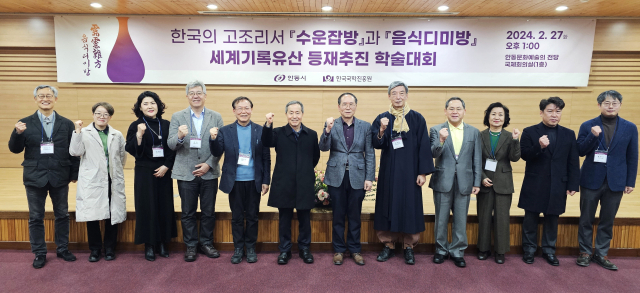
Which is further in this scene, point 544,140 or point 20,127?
point 544,140

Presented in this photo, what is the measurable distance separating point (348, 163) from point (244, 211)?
3.15 feet

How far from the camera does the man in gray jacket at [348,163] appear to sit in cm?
264

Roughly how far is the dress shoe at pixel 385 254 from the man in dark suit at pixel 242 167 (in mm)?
1038

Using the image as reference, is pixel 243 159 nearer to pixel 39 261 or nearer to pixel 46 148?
pixel 46 148

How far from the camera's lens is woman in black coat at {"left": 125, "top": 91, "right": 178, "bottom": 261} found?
2.64m

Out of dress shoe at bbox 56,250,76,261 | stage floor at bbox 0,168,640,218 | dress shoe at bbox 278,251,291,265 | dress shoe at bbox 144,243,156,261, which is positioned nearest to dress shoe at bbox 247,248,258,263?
dress shoe at bbox 278,251,291,265

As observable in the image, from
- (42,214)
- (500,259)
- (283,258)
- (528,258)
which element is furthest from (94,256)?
(528,258)

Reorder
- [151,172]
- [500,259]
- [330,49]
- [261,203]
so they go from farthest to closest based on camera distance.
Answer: [330,49] → [261,203] → [500,259] → [151,172]

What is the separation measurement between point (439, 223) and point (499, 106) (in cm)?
106

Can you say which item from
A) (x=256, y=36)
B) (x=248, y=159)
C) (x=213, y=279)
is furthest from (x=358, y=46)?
(x=213, y=279)

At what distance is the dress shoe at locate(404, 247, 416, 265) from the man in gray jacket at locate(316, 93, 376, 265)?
1.22ft

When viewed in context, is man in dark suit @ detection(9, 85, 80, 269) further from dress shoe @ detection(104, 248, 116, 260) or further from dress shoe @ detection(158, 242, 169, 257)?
dress shoe @ detection(158, 242, 169, 257)

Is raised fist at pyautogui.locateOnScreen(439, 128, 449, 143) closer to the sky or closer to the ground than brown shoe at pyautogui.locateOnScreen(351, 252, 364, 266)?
closer to the sky

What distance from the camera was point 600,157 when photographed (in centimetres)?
271
